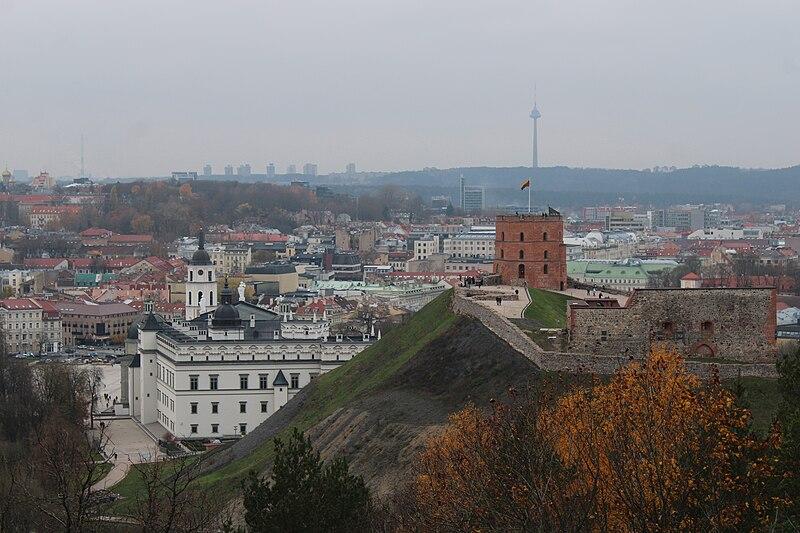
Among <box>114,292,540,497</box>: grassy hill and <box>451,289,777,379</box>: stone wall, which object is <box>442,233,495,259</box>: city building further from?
<box>451,289,777,379</box>: stone wall

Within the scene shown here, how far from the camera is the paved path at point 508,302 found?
40.8 meters

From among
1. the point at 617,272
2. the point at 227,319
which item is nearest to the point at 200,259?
the point at 227,319

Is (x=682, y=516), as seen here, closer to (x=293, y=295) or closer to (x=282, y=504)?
(x=282, y=504)

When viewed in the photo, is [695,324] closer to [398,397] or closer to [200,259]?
[398,397]

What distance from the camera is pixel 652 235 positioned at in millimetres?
194875

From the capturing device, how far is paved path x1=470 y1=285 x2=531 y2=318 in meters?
40.8

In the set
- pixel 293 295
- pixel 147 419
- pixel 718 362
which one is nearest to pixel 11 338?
pixel 293 295

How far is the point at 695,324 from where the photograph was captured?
111 feet

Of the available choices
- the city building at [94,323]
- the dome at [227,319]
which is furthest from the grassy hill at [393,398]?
the city building at [94,323]

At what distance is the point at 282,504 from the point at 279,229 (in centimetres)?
16862

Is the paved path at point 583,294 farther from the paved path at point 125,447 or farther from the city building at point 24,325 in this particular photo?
the city building at point 24,325

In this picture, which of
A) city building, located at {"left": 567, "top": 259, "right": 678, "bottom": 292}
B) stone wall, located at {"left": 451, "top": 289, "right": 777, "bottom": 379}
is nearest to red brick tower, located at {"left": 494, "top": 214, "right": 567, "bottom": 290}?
stone wall, located at {"left": 451, "top": 289, "right": 777, "bottom": 379}

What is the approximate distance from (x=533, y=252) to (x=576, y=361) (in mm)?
19724

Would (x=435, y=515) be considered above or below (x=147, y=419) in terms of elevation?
above
